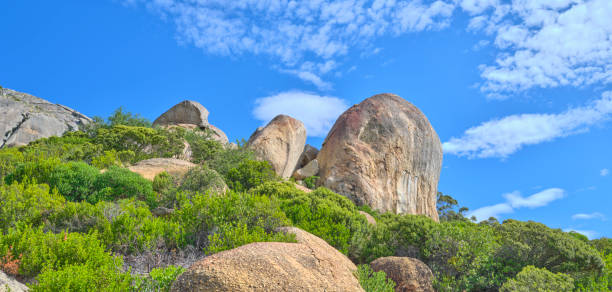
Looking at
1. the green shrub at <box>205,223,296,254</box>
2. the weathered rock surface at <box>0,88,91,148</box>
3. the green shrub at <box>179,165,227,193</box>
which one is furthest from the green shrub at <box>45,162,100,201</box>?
the weathered rock surface at <box>0,88,91,148</box>

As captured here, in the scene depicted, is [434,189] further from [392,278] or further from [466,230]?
[392,278]

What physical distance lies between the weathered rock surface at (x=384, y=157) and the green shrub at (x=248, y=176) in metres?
5.62

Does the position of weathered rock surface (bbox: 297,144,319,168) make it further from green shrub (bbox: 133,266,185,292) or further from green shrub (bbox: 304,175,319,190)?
green shrub (bbox: 133,266,185,292)

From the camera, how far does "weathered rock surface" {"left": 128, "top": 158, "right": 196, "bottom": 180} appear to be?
16.3 m

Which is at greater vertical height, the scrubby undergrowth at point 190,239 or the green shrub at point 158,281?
the scrubby undergrowth at point 190,239

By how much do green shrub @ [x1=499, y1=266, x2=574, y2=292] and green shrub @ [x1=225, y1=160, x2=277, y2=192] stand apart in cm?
1226

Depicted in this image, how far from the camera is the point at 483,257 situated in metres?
9.65

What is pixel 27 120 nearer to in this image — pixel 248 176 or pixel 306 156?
pixel 306 156

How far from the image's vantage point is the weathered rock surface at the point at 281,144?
27.2 m

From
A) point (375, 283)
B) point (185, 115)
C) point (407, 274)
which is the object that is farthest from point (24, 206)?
point (185, 115)

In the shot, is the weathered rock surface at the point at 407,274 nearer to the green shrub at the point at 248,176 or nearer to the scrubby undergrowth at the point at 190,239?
the scrubby undergrowth at the point at 190,239

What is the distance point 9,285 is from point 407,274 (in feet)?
25.8

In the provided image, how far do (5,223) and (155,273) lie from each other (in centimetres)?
617

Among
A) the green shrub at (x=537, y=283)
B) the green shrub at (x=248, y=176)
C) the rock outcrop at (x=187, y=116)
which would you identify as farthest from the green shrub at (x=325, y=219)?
the rock outcrop at (x=187, y=116)
